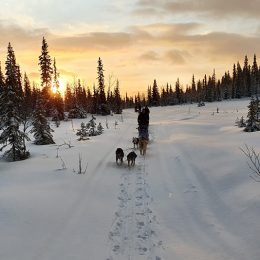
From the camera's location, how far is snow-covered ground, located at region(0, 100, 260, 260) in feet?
23.8

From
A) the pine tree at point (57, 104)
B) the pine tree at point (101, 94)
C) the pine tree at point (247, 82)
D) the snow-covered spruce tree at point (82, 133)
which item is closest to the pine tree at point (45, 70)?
the pine tree at point (57, 104)

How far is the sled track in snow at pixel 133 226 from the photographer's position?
7148 mm

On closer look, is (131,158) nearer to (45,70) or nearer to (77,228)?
(77,228)

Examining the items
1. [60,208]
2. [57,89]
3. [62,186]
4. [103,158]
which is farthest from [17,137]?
[57,89]

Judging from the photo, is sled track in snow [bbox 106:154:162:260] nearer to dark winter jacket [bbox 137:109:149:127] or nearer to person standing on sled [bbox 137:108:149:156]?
person standing on sled [bbox 137:108:149:156]

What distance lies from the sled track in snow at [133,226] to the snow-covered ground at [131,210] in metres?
0.02

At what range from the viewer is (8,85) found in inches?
693

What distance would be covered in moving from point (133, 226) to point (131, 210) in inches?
45.8

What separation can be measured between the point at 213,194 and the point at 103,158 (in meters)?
7.00

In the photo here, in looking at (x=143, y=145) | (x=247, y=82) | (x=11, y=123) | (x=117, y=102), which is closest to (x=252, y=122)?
(x=143, y=145)

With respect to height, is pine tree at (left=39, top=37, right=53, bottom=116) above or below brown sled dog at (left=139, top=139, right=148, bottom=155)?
above

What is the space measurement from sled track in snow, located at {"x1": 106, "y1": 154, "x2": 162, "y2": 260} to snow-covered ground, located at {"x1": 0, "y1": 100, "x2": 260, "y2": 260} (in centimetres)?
2

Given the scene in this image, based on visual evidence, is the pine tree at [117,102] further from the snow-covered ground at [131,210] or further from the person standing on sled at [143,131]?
the snow-covered ground at [131,210]

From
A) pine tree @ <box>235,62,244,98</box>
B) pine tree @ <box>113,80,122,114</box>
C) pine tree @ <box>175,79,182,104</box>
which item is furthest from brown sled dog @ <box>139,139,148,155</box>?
pine tree @ <box>175,79,182,104</box>
